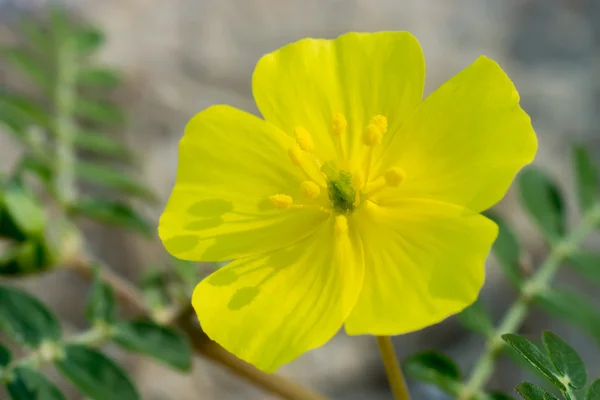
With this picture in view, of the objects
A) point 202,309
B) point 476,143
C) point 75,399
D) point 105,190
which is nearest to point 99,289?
point 202,309

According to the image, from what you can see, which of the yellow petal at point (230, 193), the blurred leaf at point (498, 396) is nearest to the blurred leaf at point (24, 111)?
the yellow petal at point (230, 193)

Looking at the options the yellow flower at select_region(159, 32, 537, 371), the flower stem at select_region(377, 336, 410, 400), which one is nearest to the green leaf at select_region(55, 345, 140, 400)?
the yellow flower at select_region(159, 32, 537, 371)

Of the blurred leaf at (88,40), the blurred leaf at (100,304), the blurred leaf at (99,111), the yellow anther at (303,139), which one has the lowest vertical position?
the blurred leaf at (100,304)

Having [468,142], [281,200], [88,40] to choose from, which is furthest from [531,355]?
[88,40]

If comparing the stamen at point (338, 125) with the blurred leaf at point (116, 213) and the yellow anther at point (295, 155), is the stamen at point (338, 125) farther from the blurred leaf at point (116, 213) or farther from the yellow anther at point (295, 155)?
the blurred leaf at point (116, 213)

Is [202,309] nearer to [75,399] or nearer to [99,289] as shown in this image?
[99,289]

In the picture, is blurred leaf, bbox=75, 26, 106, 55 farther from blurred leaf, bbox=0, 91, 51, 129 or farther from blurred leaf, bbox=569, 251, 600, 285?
blurred leaf, bbox=569, 251, 600, 285
